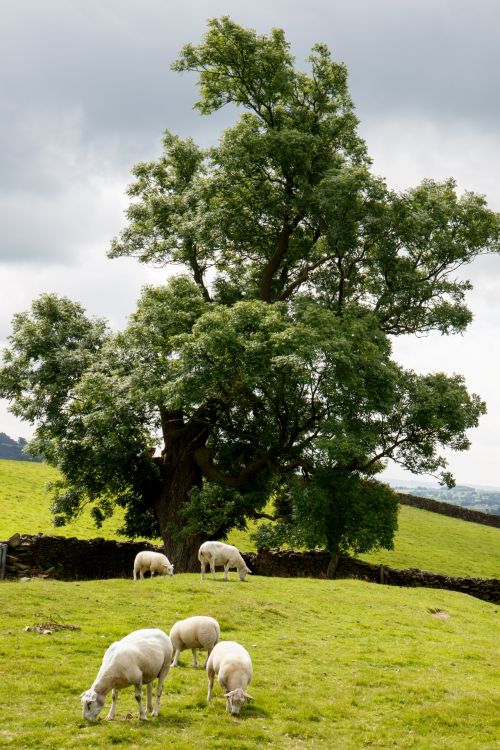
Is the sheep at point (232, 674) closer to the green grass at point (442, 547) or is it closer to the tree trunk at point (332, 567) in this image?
the tree trunk at point (332, 567)

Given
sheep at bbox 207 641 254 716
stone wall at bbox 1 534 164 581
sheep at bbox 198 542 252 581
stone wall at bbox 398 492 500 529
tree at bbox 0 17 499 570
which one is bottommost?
stone wall at bbox 1 534 164 581

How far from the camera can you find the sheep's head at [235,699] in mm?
11172

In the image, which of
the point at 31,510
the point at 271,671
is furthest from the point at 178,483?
the point at 271,671

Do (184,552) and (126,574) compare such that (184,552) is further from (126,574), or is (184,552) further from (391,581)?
(391,581)

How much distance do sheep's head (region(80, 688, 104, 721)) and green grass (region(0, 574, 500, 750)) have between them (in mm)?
146

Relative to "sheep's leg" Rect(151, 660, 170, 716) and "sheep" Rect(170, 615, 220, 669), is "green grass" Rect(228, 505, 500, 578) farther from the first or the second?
"sheep's leg" Rect(151, 660, 170, 716)

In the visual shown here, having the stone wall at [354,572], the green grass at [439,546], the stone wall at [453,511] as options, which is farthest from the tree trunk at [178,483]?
the stone wall at [453,511]

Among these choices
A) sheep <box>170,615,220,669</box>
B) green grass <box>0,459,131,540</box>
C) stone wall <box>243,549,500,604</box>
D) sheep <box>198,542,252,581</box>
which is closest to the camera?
sheep <box>170,615,220,669</box>

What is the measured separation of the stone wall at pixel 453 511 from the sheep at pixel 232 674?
5717cm

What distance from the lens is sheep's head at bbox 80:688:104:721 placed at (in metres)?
10.0

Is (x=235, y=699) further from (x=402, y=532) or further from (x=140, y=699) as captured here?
(x=402, y=532)

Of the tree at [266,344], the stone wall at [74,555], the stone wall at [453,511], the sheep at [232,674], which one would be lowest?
the stone wall at [74,555]

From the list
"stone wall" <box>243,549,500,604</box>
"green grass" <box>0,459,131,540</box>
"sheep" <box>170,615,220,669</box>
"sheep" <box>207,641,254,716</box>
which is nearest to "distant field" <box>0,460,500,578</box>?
"green grass" <box>0,459,131,540</box>

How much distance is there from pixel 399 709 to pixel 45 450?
2219 centimetres
